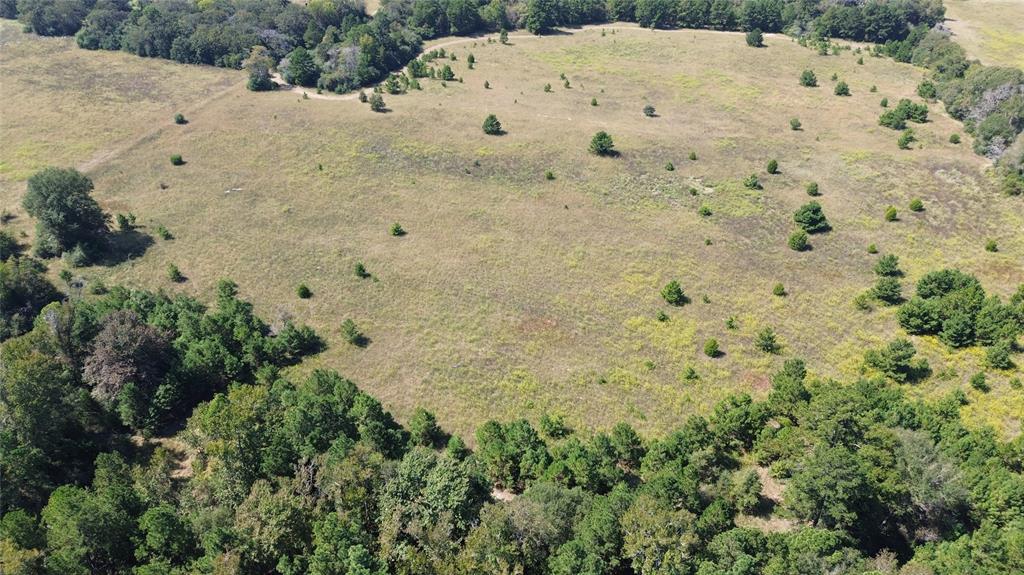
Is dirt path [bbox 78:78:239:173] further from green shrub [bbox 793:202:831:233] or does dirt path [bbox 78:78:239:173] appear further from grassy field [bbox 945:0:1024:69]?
grassy field [bbox 945:0:1024:69]

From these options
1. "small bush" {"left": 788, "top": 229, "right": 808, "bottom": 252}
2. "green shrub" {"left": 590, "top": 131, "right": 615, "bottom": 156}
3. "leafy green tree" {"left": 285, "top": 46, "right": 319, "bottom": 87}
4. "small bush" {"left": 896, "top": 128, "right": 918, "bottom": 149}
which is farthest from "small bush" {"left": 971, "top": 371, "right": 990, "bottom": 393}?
"leafy green tree" {"left": 285, "top": 46, "right": 319, "bottom": 87}

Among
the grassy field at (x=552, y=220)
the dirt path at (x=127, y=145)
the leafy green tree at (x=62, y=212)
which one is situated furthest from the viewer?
the dirt path at (x=127, y=145)

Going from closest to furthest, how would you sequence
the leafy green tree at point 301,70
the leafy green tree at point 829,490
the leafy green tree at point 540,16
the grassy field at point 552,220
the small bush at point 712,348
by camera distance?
the leafy green tree at point 829,490 → the grassy field at point 552,220 → the small bush at point 712,348 → the leafy green tree at point 301,70 → the leafy green tree at point 540,16

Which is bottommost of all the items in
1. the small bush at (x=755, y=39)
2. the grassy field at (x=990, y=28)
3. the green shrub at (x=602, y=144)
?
the green shrub at (x=602, y=144)

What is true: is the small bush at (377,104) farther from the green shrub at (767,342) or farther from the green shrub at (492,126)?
the green shrub at (767,342)

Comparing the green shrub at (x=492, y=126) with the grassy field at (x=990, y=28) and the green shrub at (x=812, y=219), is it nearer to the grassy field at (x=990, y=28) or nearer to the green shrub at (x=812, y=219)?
the green shrub at (x=812, y=219)

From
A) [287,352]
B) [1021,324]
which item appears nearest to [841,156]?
[1021,324]

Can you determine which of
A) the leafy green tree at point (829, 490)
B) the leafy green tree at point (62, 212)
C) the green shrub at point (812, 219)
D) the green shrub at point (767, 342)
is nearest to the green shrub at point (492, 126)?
the green shrub at point (812, 219)

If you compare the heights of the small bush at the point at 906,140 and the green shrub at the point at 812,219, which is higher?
the small bush at the point at 906,140

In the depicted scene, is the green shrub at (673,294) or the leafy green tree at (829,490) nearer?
the leafy green tree at (829,490)
